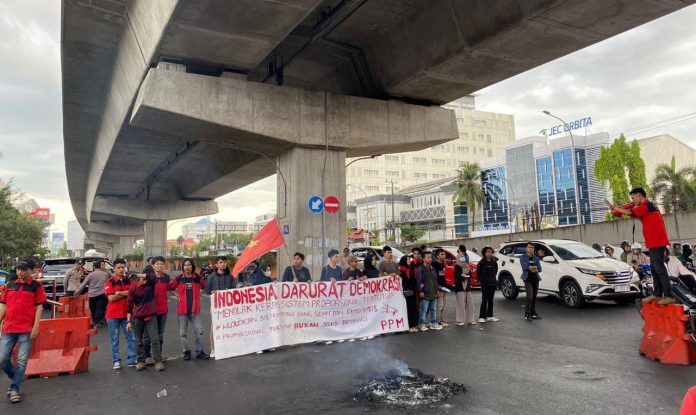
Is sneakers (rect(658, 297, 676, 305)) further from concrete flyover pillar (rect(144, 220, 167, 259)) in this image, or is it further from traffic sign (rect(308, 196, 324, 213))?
concrete flyover pillar (rect(144, 220, 167, 259))

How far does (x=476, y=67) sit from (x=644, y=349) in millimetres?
8456

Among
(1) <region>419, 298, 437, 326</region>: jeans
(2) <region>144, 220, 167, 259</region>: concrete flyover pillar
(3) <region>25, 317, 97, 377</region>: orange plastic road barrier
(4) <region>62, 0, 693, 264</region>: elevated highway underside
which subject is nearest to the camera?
(3) <region>25, 317, 97, 377</region>: orange plastic road barrier

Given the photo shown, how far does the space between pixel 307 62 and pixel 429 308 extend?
9.29 metres

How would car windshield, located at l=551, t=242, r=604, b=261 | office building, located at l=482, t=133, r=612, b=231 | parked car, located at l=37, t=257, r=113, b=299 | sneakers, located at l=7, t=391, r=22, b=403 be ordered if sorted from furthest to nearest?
office building, located at l=482, t=133, r=612, b=231, parked car, located at l=37, t=257, r=113, b=299, car windshield, located at l=551, t=242, r=604, b=261, sneakers, located at l=7, t=391, r=22, b=403

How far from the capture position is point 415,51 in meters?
13.2

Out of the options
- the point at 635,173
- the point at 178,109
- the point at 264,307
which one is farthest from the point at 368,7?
the point at 635,173

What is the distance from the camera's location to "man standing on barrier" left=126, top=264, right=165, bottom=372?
25.5ft

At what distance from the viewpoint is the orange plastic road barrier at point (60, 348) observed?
7.54 m

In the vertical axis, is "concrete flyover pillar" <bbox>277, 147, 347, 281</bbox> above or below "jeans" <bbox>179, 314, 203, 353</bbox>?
above

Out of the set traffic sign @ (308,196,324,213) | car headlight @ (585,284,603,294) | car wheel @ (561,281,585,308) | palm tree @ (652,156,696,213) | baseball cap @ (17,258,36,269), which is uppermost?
palm tree @ (652,156,696,213)

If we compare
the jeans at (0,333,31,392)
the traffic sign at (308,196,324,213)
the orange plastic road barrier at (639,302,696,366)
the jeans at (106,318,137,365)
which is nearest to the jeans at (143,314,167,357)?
the jeans at (106,318,137,365)

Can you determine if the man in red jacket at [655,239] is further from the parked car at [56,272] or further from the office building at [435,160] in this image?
the office building at [435,160]

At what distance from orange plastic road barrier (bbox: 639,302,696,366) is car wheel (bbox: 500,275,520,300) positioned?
714 centimetres

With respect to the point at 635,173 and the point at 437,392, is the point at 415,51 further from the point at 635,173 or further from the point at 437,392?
the point at 635,173
